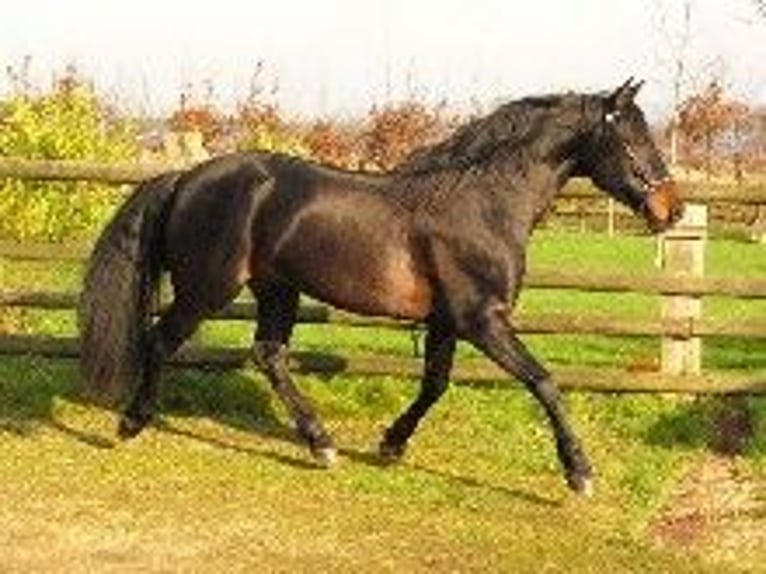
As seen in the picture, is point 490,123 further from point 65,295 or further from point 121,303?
point 65,295

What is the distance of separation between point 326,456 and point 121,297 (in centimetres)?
137

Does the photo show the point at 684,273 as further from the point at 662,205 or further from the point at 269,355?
the point at 269,355

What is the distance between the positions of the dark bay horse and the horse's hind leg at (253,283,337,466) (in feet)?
0.09

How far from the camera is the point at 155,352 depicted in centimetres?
769

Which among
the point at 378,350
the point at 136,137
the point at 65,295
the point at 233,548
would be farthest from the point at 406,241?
the point at 136,137

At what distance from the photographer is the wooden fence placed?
28.6ft

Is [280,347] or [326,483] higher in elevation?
[280,347]

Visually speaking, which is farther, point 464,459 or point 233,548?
point 464,459

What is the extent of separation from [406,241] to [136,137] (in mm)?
11819

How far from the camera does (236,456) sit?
7.72m

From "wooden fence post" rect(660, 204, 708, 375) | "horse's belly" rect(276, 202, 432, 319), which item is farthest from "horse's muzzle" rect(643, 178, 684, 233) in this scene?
"wooden fence post" rect(660, 204, 708, 375)

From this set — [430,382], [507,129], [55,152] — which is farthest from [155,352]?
[55,152]

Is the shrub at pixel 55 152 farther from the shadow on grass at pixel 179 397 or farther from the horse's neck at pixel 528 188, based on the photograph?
the horse's neck at pixel 528 188

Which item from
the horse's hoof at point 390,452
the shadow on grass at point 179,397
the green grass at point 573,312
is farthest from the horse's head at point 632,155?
the shadow on grass at point 179,397
